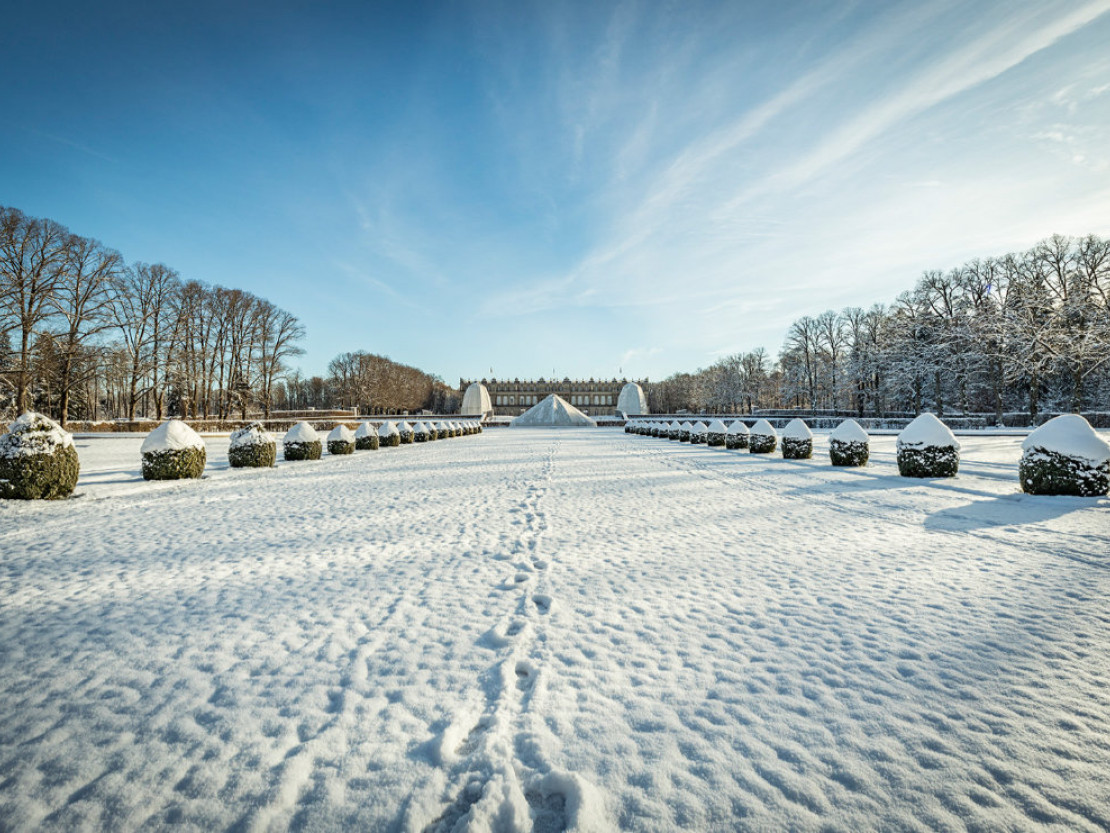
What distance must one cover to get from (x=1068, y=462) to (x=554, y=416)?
1609 inches

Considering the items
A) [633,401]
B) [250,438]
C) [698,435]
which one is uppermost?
[633,401]

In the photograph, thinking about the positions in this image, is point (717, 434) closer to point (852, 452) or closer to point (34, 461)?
point (852, 452)

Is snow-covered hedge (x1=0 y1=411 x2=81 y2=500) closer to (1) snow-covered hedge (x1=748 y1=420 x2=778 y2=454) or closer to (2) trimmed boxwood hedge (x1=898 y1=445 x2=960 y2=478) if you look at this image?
(2) trimmed boxwood hedge (x1=898 y1=445 x2=960 y2=478)

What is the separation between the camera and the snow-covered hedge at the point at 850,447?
11836mm

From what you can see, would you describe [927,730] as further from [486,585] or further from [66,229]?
[66,229]

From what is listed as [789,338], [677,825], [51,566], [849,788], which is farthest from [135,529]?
[789,338]

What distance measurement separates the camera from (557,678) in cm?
260

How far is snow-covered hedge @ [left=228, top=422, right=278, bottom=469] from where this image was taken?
12312 mm

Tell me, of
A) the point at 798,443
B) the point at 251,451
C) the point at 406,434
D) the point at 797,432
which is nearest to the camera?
the point at 251,451

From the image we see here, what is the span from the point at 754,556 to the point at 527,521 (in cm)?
289

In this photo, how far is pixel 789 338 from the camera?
50312mm

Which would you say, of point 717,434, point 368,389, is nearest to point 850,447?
point 717,434

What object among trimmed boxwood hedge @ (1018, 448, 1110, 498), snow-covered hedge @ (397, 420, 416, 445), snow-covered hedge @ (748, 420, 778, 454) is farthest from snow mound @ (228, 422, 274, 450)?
trimmed boxwood hedge @ (1018, 448, 1110, 498)

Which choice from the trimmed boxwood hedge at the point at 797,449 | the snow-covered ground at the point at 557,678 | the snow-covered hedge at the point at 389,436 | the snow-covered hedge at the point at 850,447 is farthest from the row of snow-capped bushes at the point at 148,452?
the snow-covered hedge at the point at 850,447
